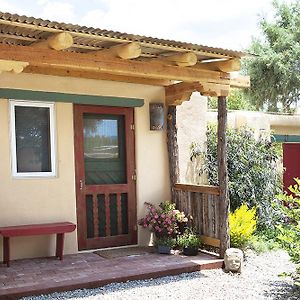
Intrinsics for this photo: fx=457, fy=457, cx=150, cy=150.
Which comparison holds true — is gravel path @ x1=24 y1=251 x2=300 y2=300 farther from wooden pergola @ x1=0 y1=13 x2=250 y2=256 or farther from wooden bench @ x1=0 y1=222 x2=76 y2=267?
wooden bench @ x1=0 y1=222 x2=76 y2=267

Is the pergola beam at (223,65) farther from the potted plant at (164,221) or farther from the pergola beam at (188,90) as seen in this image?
the potted plant at (164,221)

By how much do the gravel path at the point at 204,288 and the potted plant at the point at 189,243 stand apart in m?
0.60

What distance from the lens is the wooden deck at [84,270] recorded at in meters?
5.16

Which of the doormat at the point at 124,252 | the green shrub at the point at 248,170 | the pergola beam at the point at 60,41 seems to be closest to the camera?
the pergola beam at the point at 60,41

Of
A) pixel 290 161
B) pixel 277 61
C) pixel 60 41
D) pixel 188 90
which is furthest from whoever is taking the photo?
pixel 277 61

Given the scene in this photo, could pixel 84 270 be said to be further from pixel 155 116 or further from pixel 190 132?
pixel 190 132

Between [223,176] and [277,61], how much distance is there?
38.9 feet

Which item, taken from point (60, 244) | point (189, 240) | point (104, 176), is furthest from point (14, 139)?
point (189, 240)

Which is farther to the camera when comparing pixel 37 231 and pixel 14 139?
pixel 14 139

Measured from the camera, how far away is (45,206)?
662 cm

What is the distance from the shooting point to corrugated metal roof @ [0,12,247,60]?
179 inches

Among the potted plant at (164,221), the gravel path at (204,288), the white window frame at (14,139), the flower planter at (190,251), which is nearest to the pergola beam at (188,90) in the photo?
the potted plant at (164,221)

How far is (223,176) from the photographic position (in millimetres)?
6516

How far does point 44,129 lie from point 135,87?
1.63 m
